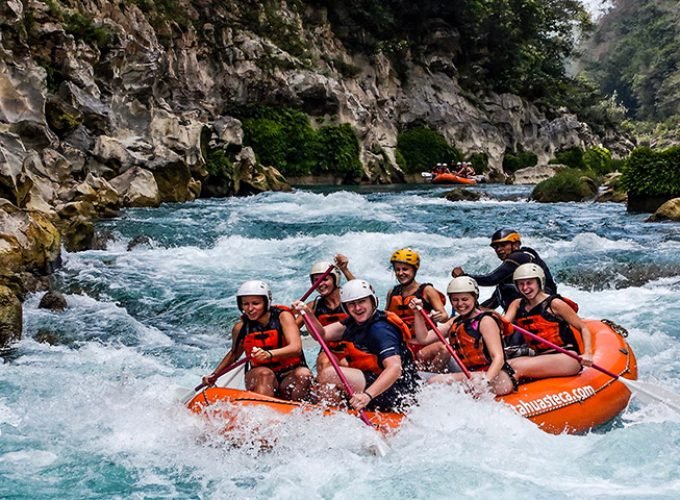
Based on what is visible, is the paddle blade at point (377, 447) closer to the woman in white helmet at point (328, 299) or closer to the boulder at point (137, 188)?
the woman in white helmet at point (328, 299)

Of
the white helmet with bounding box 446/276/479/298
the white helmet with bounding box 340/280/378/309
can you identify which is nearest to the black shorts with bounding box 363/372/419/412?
the white helmet with bounding box 340/280/378/309

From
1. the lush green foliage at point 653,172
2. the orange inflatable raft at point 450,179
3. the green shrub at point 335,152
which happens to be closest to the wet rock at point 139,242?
the lush green foliage at point 653,172

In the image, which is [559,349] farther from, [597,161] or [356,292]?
[597,161]

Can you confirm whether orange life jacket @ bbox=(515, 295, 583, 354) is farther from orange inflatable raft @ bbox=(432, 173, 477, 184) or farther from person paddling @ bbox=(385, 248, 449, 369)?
orange inflatable raft @ bbox=(432, 173, 477, 184)

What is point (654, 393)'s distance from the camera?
232 inches

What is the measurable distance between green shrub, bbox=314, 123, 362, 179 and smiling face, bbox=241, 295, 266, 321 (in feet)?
83.9

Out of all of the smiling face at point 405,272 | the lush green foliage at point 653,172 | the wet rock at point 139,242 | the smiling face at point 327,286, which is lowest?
the wet rock at point 139,242

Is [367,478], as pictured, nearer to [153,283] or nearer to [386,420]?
[386,420]

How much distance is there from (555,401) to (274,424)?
2286 mm

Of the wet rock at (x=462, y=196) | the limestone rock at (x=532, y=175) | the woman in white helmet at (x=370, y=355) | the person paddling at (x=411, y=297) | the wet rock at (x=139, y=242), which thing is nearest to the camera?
the woman in white helmet at (x=370, y=355)

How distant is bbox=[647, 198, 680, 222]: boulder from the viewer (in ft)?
50.0

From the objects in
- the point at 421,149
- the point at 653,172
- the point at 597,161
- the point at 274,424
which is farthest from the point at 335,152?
the point at 274,424

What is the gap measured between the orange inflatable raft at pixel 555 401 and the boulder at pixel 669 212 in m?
10.1

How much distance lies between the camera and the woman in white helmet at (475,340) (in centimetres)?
562
